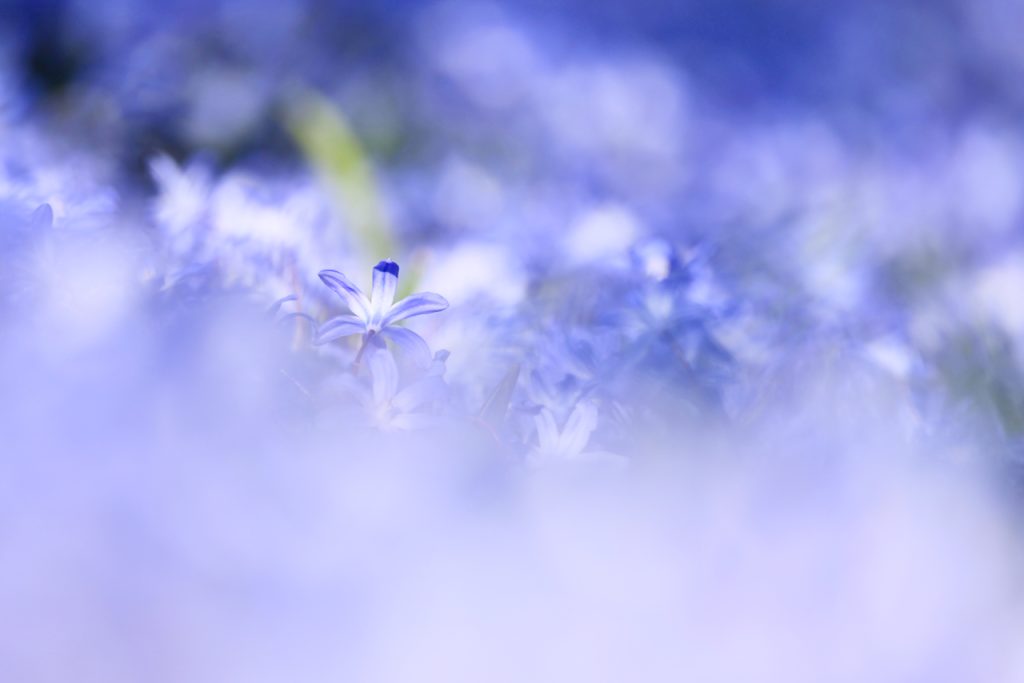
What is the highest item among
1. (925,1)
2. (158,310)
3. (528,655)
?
(925,1)

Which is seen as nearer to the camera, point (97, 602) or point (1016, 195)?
point (97, 602)

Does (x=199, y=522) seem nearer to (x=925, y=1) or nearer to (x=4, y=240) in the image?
(x=4, y=240)

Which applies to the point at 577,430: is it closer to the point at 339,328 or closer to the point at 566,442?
the point at 566,442

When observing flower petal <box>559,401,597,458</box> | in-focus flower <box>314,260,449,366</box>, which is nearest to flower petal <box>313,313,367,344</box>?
in-focus flower <box>314,260,449,366</box>

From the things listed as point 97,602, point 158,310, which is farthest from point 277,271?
point 97,602

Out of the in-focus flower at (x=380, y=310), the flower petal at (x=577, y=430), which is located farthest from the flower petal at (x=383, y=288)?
the flower petal at (x=577, y=430)

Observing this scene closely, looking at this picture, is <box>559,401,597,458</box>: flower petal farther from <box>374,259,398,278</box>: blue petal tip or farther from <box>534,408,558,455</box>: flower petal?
<box>374,259,398,278</box>: blue petal tip

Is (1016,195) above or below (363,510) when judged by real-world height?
above

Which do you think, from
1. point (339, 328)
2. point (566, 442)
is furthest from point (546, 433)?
point (339, 328)
